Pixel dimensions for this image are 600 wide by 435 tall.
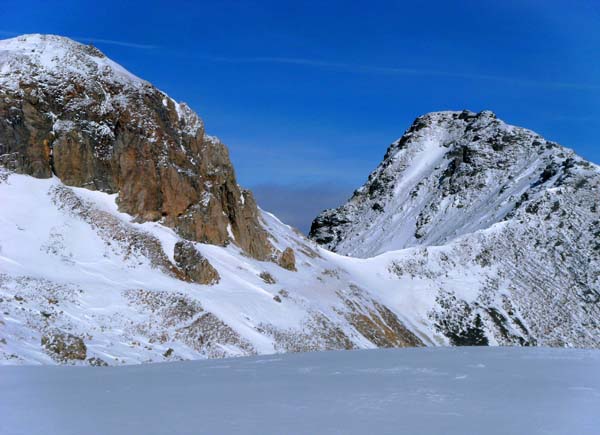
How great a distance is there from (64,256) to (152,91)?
1986 centimetres

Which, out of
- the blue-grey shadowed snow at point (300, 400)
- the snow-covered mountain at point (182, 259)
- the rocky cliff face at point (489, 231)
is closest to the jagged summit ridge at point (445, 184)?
the rocky cliff face at point (489, 231)

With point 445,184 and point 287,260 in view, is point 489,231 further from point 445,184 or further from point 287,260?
point 287,260

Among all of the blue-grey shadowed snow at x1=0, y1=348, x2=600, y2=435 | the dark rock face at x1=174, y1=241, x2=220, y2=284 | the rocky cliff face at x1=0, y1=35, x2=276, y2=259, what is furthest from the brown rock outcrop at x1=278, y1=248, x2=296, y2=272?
the blue-grey shadowed snow at x1=0, y1=348, x2=600, y2=435

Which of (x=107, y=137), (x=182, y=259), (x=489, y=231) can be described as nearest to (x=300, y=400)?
(x=182, y=259)

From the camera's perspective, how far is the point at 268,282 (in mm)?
53281

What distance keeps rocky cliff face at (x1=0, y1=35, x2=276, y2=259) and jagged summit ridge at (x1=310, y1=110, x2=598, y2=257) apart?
2115 inches

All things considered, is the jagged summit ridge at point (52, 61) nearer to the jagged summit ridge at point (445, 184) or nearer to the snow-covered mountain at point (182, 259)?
the snow-covered mountain at point (182, 259)

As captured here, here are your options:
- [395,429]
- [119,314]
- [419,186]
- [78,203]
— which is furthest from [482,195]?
[395,429]

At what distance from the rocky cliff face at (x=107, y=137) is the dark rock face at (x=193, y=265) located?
454 centimetres

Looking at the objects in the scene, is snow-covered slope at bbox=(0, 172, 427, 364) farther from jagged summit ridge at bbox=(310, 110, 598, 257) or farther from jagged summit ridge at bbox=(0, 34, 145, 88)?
jagged summit ridge at bbox=(310, 110, 598, 257)

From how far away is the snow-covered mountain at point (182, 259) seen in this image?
3606cm

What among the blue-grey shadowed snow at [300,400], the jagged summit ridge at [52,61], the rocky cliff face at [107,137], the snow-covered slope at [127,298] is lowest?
the blue-grey shadowed snow at [300,400]

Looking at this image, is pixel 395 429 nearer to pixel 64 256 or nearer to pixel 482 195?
pixel 64 256

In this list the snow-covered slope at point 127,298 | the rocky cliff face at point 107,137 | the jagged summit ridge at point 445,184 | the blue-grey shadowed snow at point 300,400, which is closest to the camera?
the blue-grey shadowed snow at point 300,400
